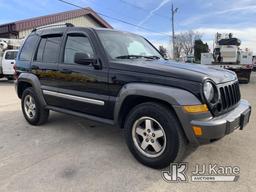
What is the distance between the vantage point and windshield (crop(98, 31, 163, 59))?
14.4ft

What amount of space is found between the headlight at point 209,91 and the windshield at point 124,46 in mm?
1447

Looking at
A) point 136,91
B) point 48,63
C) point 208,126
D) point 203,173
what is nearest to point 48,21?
point 48,63

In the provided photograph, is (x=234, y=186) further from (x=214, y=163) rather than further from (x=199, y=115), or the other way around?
(x=199, y=115)

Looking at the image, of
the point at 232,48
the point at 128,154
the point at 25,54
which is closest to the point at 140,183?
the point at 128,154

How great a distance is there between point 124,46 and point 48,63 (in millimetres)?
1517

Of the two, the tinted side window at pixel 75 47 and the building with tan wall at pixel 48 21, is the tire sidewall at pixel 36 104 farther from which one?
the building with tan wall at pixel 48 21

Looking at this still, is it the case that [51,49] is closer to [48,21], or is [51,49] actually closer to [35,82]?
[35,82]

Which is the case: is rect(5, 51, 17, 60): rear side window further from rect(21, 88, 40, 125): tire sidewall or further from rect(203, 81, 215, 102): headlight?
rect(203, 81, 215, 102): headlight

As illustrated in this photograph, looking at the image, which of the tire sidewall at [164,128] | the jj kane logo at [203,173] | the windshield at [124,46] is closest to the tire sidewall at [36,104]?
the windshield at [124,46]

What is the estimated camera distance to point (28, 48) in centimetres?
588

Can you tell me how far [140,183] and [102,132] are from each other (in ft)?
6.96

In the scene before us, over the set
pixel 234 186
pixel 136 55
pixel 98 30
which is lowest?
pixel 234 186

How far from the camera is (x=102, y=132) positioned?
535 centimetres

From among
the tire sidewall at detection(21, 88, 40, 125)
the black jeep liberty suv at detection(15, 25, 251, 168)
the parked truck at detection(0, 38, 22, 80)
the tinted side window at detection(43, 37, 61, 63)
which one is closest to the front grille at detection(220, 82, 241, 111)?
the black jeep liberty suv at detection(15, 25, 251, 168)
